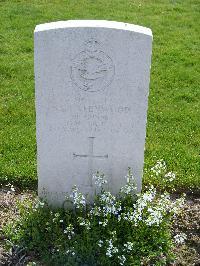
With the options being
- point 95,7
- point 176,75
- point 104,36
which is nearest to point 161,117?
point 176,75

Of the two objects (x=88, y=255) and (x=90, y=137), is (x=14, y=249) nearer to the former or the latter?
(x=88, y=255)

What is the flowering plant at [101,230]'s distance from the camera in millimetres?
4262

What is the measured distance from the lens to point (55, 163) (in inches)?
185

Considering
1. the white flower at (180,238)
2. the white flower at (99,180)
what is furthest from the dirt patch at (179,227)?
the white flower at (99,180)

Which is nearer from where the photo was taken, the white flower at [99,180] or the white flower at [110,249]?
the white flower at [110,249]

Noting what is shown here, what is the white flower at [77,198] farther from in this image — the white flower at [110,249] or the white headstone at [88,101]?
the white flower at [110,249]

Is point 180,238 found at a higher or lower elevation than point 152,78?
lower

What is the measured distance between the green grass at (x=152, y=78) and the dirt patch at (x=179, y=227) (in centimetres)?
22

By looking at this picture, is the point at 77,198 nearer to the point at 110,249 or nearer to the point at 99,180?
the point at 99,180

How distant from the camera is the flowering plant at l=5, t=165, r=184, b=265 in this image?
14.0ft

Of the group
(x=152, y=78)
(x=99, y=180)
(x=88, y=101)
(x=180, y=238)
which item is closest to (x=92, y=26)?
(x=88, y=101)

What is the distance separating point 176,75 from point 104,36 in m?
3.62

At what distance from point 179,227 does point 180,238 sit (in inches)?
15.7

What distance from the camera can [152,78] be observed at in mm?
7559
